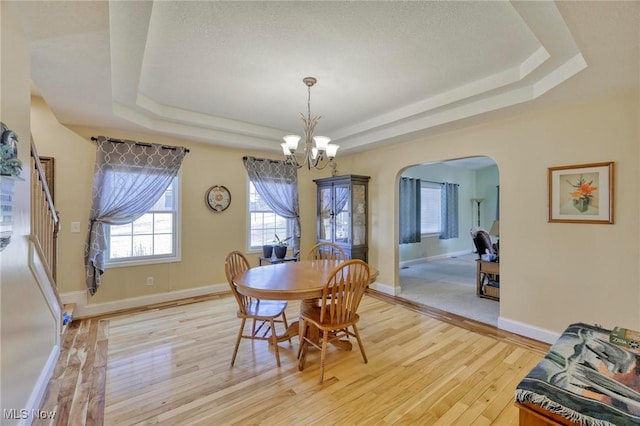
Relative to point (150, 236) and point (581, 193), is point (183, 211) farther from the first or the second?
point (581, 193)

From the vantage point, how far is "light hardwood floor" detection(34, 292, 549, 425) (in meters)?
1.89

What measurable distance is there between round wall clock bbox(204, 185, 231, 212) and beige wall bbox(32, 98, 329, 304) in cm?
7

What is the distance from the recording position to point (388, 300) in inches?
169

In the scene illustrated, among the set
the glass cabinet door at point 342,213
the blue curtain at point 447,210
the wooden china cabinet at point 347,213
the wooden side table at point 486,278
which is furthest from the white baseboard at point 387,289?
the blue curtain at point 447,210

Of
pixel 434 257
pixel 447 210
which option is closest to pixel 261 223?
pixel 434 257

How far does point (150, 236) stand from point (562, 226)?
16.3 ft

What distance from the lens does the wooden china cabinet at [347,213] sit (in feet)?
15.7

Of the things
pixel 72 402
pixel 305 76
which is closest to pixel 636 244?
pixel 305 76

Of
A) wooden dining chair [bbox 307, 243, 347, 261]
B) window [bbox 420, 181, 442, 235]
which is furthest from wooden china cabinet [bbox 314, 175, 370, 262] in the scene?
window [bbox 420, 181, 442, 235]

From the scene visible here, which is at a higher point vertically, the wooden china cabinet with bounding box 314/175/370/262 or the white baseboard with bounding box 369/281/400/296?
the wooden china cabinet with bounding box 314/175/370/262

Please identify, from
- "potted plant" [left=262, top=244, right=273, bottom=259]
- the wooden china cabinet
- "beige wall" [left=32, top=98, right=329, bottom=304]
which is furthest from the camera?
the wooden china cabinet

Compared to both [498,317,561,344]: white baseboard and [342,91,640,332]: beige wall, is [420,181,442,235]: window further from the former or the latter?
[498,317,561,344]: white baseboard

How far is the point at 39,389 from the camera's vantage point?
1.95 m

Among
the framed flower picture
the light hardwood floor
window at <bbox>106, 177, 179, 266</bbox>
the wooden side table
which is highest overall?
the framed flower picture
